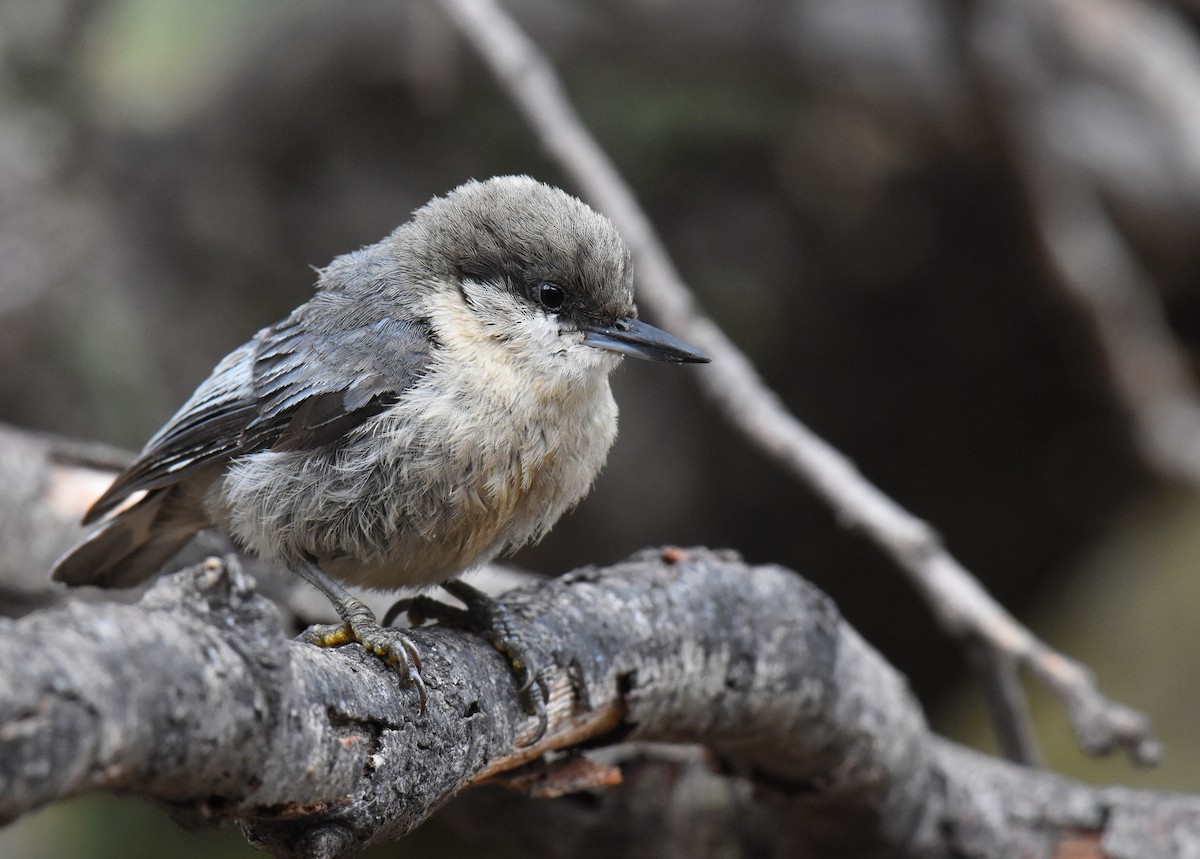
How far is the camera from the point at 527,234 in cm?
290

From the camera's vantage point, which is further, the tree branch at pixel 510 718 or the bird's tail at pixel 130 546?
the bird's tail at pixel 130 546

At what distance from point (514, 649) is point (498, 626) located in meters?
0.08

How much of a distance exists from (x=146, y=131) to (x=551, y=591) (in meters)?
4.47

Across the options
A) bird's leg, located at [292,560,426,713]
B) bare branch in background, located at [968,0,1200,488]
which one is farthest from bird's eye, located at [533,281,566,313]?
bare branch in background, located at [968,0,1200,488]

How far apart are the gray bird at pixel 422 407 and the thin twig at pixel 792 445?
2.24ft

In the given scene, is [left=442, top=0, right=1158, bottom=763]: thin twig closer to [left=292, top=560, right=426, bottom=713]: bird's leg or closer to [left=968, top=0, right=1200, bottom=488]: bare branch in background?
[left=292, top=560, right=426, bottom=713]: bird's leg

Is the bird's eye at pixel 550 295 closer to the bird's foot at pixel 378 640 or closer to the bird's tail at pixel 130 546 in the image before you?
the bird's foot at pixel 378 640

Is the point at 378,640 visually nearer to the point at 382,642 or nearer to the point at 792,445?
the point at 382,642

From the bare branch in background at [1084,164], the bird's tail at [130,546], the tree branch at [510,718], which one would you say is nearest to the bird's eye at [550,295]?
the tree branch at [510,718]

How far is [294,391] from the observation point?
2795 millimetres

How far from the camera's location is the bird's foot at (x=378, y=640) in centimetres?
209

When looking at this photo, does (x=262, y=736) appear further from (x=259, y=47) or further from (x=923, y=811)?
(x=259, y=47)

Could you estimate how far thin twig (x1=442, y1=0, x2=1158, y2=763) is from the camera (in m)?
3.07

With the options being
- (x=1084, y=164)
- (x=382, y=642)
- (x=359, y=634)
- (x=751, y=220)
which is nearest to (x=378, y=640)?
(x=382, y=642)
